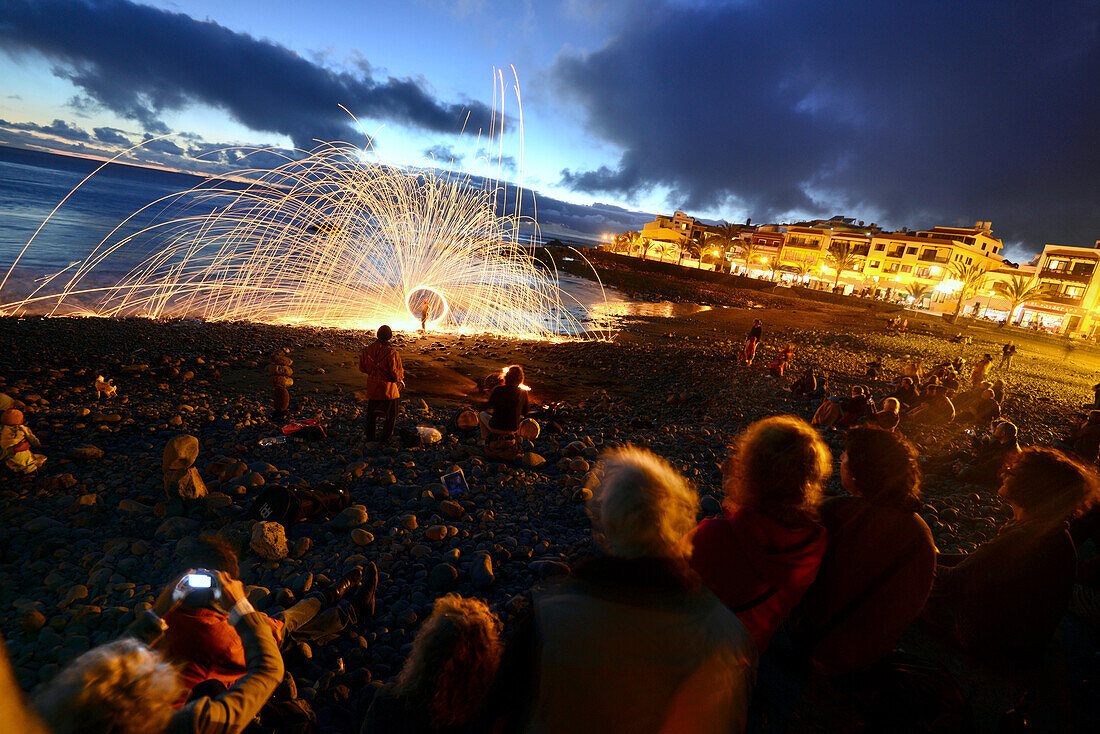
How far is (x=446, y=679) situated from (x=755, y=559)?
1.50 m

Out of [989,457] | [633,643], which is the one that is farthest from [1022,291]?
[633,643]

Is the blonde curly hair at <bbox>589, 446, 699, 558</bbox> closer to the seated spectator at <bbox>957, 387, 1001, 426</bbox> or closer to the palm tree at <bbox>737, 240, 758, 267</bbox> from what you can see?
the seated spectator at <bbox>957, 387, 1001, 426</bbox>

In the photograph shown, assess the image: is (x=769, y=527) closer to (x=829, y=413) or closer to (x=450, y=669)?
(x=450, y=669)

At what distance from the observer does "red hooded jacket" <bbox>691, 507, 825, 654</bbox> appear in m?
2.18

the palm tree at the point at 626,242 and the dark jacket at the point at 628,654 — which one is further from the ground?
the palm tree at the point at 626,242

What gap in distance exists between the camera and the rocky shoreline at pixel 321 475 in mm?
3758

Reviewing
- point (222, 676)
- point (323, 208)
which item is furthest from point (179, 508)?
point (323, 208)

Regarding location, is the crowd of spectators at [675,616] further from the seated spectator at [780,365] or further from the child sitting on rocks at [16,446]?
the seated spectator at [780,365]

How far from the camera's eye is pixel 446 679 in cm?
152

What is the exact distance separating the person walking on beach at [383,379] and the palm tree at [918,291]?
208 feet

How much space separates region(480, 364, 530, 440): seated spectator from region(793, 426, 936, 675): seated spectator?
476 centimetres

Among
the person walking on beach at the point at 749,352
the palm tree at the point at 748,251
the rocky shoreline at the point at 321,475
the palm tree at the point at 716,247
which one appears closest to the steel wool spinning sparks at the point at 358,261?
the rocky shoreline at the point at 321,475

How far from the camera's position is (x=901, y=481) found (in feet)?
7.47

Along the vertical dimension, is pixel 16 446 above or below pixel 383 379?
below
